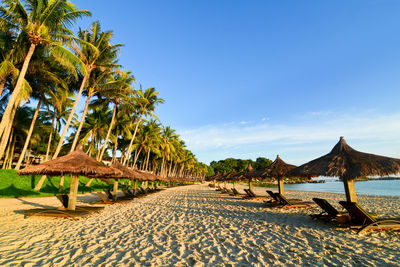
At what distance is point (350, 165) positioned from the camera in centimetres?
666

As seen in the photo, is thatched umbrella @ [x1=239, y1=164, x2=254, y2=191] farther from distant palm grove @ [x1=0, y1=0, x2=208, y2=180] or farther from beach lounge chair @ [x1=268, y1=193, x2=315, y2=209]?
distant palm grove @ [x1=0, y1=0, x2=208, y2=180]

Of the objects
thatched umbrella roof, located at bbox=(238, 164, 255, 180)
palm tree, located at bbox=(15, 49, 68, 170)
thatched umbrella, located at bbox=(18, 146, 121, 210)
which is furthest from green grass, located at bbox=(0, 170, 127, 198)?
thatched umbrella roof, located at bbox=(238, 164, 255, 180)

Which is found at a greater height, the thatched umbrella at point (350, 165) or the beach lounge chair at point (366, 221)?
the thatched umbrella at point (350, 165)

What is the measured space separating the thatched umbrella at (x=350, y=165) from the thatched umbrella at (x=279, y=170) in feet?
10.1

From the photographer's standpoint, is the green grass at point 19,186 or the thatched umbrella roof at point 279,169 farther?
the green grass at point 19,186

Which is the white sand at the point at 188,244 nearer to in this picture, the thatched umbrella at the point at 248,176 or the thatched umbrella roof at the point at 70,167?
the thatched umbrella roof at the point at 70,167

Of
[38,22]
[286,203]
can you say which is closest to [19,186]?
[38,22]

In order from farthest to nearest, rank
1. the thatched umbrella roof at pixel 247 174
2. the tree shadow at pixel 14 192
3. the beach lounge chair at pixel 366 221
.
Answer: the thatched umbrella roof at pixel 247 174 → the tree shadow at pixel 14 192 → the beach lounge chair at pixel 366 221

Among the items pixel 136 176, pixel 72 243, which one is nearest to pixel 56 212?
pixel 72 243

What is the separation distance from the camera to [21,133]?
23859 millimetres

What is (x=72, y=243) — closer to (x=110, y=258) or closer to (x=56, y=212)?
(x=110, y=258)

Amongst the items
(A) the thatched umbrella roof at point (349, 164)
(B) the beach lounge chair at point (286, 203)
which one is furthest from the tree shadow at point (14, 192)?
(A) the thatched umbrella roof at point (349, 164)

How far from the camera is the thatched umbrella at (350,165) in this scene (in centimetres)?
637

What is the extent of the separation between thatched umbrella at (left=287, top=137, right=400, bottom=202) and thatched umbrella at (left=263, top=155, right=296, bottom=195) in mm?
3066
